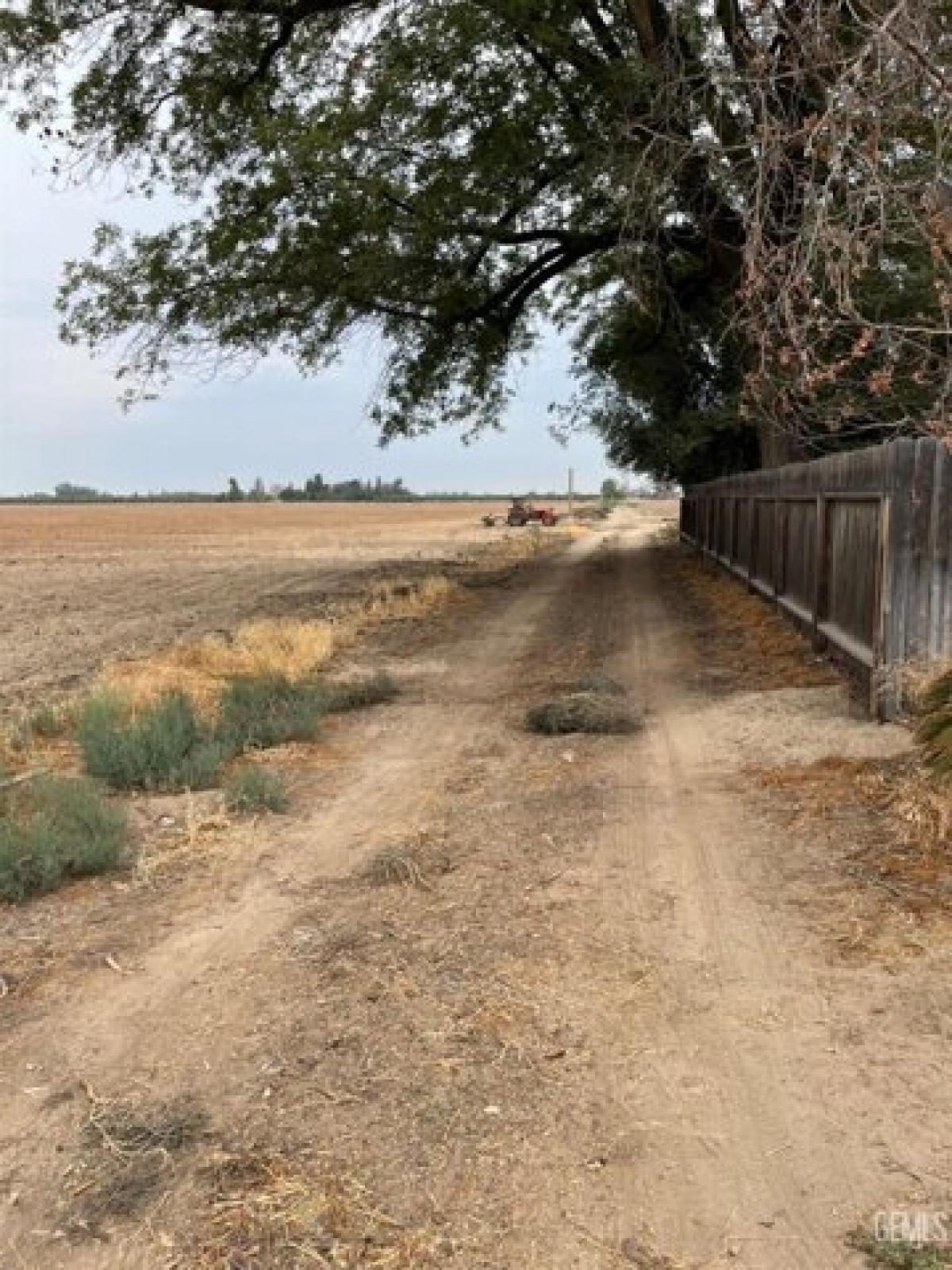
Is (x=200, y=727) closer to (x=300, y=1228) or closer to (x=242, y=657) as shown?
(x=242, y=657)

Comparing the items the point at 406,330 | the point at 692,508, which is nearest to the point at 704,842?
the point at 406,330

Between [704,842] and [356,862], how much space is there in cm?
172

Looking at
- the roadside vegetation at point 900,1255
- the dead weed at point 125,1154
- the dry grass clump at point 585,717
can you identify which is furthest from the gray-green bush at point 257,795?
the roadside vegetation at point 900,1255

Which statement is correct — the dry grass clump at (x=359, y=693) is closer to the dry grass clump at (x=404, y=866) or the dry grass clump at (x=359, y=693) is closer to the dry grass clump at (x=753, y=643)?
the dry grass clump at (x=753, y=643)

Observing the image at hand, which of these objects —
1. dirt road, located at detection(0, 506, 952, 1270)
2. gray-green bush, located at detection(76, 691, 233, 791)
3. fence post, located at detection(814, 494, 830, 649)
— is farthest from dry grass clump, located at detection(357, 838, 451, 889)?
fence post, located at detection(814, 494, 830, 649)

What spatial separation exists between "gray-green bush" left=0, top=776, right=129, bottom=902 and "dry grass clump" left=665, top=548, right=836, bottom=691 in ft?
18.4

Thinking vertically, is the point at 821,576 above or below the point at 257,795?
above

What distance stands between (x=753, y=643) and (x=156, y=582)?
18.0m

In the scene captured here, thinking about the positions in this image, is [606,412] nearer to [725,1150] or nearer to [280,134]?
[280,134]

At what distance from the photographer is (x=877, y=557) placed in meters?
8.33

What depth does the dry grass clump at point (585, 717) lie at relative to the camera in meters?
8.23

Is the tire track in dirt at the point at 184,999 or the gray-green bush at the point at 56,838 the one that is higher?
the gray-green bush at the point at 56,838

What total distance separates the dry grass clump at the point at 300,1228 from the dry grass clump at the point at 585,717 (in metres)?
5.31

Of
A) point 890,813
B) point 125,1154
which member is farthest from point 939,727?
point 125,1154
